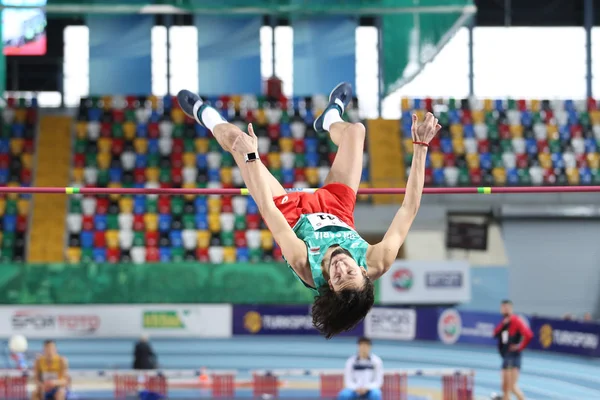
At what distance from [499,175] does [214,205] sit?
612 centimetres

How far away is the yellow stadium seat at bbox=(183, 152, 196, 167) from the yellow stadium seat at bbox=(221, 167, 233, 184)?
2.19ft

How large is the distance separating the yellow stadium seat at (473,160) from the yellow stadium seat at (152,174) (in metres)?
6.60

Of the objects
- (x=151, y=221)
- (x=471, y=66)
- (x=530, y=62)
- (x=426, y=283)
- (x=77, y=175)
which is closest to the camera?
(x=426, y=283)

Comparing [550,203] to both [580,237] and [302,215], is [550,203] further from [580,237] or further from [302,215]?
[302,215]

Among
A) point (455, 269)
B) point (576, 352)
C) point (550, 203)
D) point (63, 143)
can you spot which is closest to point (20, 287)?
point (63, 143)

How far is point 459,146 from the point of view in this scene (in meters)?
21.7

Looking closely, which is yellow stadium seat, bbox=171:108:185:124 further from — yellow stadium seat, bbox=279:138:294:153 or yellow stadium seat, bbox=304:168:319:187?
yellow stadium seat, bbox=304:168:319:187

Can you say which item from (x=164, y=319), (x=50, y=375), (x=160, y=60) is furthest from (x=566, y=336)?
(x=160, y=60)

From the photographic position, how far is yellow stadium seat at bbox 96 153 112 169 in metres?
20.4

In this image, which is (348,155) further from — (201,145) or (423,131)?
(201,145)

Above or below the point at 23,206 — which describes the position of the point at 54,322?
below

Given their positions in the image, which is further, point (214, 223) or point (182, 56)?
point (182, 56)

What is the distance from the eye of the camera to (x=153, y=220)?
19.1m

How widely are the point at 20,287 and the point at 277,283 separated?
4.30m
